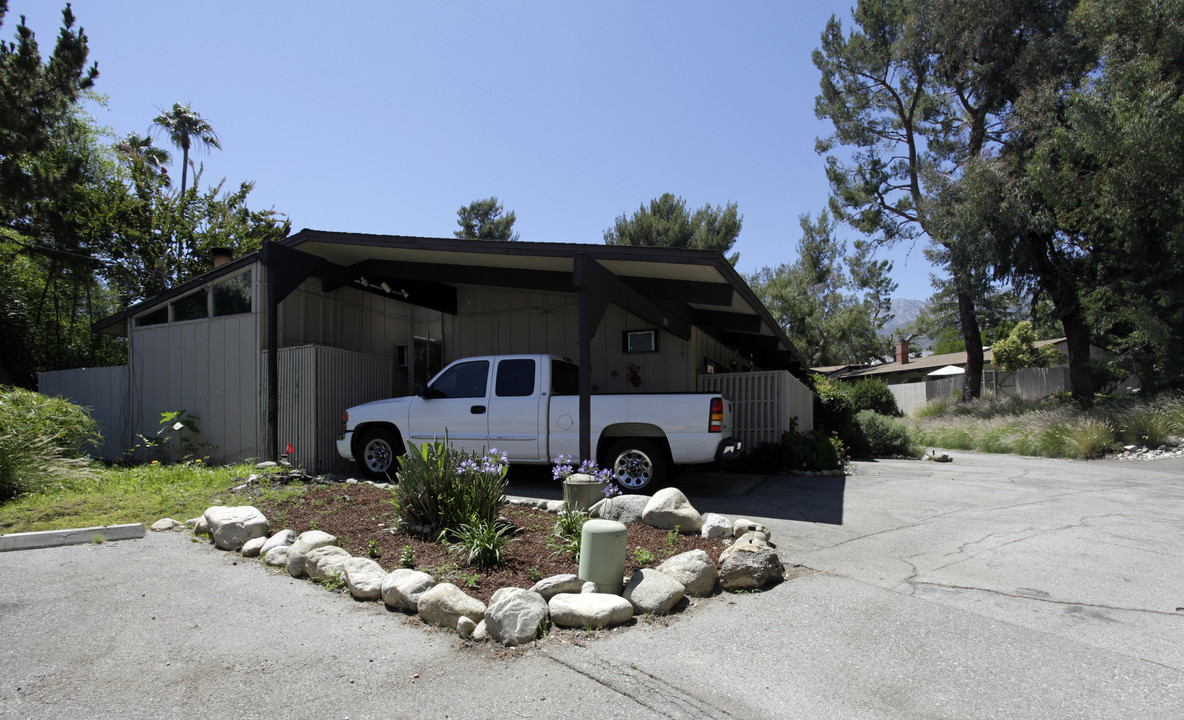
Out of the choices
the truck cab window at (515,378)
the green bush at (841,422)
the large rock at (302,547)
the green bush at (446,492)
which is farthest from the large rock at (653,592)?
the green bush at (841,422)

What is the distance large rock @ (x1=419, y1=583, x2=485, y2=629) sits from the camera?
3.91m

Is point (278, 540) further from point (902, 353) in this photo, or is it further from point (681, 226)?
point (902, 353)

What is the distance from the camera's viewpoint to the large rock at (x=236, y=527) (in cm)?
566

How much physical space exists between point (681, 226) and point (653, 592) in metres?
26.0

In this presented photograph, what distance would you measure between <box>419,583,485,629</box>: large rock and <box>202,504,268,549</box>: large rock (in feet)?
8.29

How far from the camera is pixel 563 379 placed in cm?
920

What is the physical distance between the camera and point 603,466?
8430 mm

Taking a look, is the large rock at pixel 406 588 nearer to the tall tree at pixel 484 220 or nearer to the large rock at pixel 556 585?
the large rock at pixel 556 585

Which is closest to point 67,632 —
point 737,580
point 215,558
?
point 215,558

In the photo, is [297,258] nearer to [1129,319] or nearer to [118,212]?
[118,212]

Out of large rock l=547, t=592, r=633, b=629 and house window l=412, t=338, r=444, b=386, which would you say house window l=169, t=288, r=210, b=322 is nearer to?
house window l=412, t=338, r=444, b=386

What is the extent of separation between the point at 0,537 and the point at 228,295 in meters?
6.72

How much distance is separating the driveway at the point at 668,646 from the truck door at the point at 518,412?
3.81m

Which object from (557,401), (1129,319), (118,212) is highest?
(118,212)
